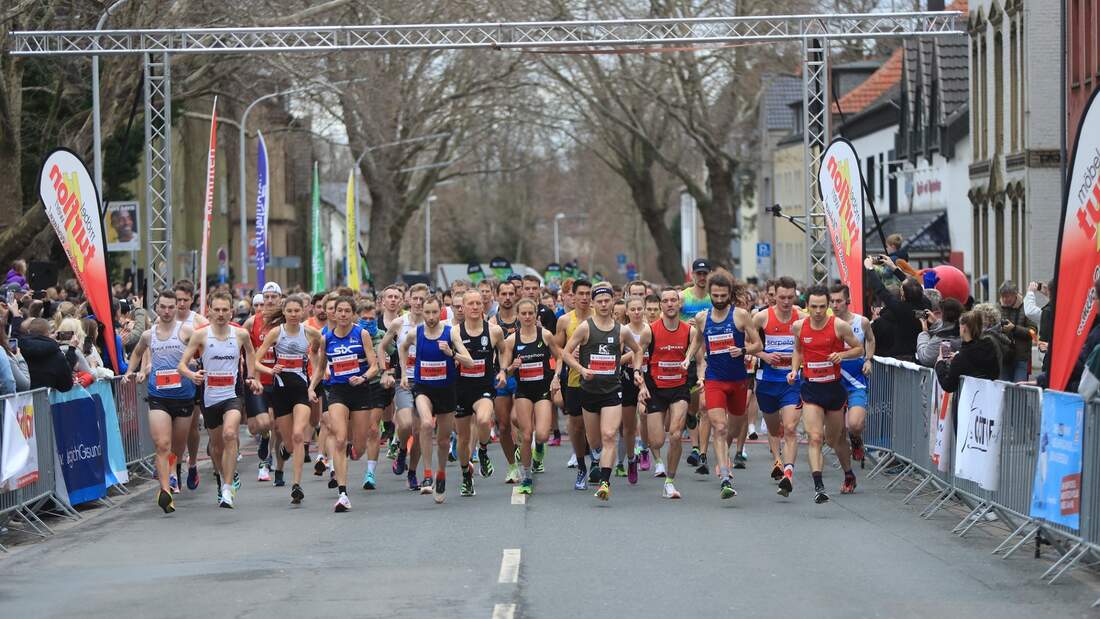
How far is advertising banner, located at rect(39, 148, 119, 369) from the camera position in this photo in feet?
59.1

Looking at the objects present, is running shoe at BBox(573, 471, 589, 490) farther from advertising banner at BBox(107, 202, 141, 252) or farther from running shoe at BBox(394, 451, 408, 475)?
advertising banner at BBox(107, 202, 141, 252)

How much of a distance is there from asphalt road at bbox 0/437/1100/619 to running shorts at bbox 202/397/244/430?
2.50 feet

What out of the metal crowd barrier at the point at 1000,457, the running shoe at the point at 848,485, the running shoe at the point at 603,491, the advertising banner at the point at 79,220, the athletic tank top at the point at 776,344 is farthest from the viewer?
the advertising banner at the point at 79,220

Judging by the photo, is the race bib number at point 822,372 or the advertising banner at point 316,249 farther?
the advertising banner at point 316,249

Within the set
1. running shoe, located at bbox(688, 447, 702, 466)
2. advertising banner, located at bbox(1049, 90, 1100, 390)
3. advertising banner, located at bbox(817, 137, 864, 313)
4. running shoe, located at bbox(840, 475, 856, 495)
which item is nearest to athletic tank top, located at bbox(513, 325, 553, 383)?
running shoe, located at bbox(840, 475, 856, 495)

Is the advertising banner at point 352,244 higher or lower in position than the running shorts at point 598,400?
higher

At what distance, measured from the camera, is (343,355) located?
49.9 ft

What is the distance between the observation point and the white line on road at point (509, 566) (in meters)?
10.4

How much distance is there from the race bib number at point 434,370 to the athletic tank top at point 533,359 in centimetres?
82

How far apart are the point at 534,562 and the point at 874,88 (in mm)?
47462

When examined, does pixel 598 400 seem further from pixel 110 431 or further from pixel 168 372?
pixel 110 431

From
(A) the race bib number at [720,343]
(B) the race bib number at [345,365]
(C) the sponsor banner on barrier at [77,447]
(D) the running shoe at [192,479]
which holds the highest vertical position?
(A) the race bib number at [720,343]

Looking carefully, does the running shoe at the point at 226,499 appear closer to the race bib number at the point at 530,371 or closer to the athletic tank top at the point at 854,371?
the race bib number at the point at 530,371

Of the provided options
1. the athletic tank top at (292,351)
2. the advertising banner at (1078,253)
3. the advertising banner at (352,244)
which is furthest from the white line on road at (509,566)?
the advertising banner at (352,244)
